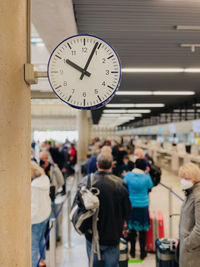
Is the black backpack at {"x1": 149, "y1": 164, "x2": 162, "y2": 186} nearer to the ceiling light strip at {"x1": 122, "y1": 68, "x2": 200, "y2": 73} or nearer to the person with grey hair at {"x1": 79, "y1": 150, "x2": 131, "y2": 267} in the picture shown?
the person with grey hair at {"x1": 79, "y1": 150, "x2": 131, "y2": 267}

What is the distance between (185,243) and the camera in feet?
9.45

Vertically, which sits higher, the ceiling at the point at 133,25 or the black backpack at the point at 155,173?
the ceiling at the point at 133,25

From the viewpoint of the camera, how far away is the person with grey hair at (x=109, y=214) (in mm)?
2963

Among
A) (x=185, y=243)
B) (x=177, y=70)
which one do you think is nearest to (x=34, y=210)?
(x=185, y=243)

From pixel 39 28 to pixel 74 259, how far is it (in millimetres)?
3822

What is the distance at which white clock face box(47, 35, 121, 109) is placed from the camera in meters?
2.00

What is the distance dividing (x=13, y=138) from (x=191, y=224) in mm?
2074

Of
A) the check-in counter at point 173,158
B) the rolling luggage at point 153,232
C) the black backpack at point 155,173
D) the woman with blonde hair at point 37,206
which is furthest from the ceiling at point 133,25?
the check-in counter at point 173,158

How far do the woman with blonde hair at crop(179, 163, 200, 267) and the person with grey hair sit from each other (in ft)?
2.07

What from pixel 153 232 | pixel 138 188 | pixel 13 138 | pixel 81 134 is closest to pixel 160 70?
pixel 138 188

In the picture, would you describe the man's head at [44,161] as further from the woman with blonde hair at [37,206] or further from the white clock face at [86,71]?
the white clock face at [86,71]

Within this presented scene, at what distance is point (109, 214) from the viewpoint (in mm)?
2988

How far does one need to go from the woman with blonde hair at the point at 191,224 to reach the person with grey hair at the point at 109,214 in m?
0.63

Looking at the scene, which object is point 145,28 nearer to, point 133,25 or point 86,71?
point 133,25
